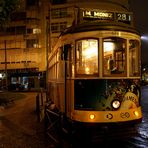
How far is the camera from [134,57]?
9594 mm

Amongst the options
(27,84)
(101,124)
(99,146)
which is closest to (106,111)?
(101,124)

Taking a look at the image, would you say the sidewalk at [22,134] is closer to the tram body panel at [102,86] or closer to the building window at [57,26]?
the tram body panel at [102,86]

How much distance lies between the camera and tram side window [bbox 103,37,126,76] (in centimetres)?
912

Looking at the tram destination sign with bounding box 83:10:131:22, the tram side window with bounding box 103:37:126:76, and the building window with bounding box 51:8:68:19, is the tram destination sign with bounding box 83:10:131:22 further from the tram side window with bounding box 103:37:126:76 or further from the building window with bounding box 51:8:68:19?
the building window with bounding box 51:8:68:19

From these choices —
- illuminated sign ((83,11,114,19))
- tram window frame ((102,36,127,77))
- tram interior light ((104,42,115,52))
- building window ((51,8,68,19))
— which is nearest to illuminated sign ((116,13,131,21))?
illuminated sign ((83,11,114,19))

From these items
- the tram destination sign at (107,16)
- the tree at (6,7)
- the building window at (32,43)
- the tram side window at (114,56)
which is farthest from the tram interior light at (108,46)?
the building window at (32,43)

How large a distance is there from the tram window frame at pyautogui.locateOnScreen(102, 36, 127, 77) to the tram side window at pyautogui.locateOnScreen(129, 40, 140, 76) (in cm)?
27

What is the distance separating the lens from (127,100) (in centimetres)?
914

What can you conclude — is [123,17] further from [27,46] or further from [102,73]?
[27,46]

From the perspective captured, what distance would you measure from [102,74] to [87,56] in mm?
697

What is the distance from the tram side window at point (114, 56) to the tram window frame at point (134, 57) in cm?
29

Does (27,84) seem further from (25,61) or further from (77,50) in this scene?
(77,50)

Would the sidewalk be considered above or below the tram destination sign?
below

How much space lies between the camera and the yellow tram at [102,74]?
890 centimetres
